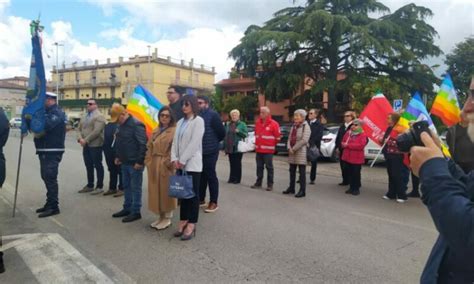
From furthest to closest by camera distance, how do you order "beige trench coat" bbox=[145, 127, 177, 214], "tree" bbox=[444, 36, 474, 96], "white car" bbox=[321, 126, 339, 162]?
"tree" bbox=[444, 36, 474, 96]
"white car" bbox=[321, 126, 339, 162]
"beige trench coat" bbox=[145, 127, 177, 214]

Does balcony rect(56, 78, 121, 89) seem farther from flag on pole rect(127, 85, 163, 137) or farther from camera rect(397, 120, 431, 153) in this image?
camera rect(397, 120, 431, 153)

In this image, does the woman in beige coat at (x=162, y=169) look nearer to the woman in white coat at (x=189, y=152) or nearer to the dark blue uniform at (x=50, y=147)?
the woman in white coat at (x=189, y=152)

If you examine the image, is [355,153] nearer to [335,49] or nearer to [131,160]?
[131,160]

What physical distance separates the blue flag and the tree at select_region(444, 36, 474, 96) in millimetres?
31424

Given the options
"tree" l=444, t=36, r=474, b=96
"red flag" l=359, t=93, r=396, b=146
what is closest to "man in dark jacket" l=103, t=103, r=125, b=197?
"red flag" l=359, t=93, r=396, b=146

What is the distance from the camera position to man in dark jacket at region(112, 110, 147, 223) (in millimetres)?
5629

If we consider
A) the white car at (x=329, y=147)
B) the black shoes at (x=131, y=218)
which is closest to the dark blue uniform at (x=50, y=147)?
the black shoes at (x=131, y=218)

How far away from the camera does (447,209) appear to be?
4.50 ft

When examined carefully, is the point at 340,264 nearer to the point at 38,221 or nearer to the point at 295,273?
the point at 295,273

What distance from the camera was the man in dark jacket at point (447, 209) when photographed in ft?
4.44

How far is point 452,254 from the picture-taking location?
4.96 ft

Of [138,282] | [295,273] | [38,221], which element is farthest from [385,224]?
[38,221]

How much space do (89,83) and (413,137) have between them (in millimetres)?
84756

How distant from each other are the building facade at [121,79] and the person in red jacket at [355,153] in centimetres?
5883
